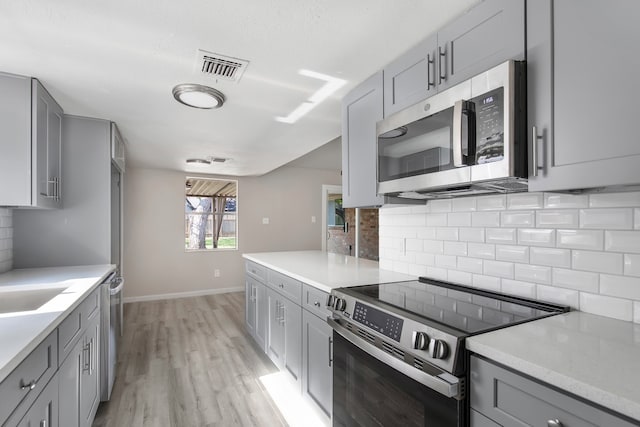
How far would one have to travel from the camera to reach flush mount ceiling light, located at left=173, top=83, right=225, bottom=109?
1994 millimetres

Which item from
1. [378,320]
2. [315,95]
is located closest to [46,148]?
[315,95]

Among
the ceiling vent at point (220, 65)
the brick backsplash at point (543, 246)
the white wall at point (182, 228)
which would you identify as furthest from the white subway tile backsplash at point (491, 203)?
the white wall at point (182, 228)

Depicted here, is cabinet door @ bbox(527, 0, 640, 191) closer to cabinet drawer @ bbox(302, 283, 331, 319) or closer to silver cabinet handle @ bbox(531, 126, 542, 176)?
silver cabinet handle @ bbox(531, 126, 542, 176)

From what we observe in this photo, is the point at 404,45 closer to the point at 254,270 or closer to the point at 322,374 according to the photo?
the point at 322,374

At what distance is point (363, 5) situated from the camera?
1.28m

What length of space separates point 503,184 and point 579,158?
282 mm

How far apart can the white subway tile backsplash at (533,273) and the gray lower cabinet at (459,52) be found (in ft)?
2.81

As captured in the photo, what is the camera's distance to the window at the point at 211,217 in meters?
5.69

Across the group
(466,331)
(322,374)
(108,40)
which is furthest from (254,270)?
(466,331)

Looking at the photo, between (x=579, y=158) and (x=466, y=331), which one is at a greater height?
(x=579, y=158)

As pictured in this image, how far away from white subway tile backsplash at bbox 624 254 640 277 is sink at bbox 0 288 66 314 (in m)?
2.42

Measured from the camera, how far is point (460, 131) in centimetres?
121

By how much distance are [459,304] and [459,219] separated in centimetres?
55

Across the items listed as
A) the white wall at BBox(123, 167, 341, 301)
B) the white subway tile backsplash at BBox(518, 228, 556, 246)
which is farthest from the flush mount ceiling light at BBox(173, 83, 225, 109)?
the white wall at BBox(123, 167, 341, 301)
